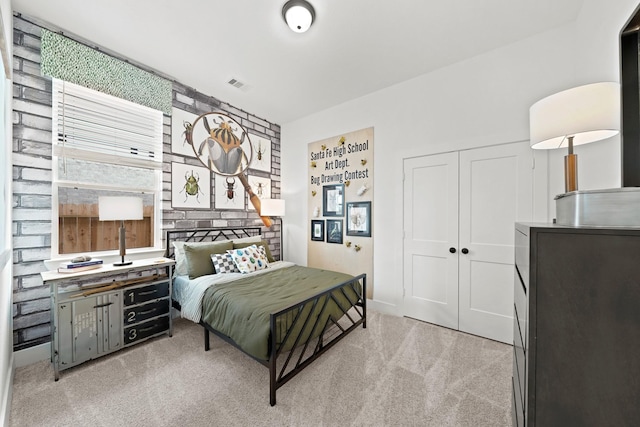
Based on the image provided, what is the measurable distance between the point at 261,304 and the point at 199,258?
1.24 meters

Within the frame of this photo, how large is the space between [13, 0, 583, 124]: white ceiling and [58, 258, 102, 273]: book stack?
213cm

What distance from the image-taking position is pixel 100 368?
81.7 inches

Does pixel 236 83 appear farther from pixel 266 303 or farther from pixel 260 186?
pixel 266 303

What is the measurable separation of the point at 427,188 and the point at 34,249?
3919 mm

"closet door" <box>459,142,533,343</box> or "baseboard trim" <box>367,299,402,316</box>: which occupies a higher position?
"closet door" <box>459,142,533,343</box>

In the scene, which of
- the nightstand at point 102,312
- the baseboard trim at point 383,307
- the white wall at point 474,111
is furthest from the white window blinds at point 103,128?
the baseboard trim at point 383,307

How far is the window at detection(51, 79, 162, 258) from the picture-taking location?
7.74 feet

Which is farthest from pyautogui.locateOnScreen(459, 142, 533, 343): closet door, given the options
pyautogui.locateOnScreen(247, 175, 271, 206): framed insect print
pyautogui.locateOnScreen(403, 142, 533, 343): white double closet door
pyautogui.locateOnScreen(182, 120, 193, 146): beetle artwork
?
pyautogui.locateOnScreen(182, 120, 193, 146): beetle artwork

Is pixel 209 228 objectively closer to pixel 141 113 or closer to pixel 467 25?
pixel 141 113

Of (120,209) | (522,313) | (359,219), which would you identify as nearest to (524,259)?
(522,313)

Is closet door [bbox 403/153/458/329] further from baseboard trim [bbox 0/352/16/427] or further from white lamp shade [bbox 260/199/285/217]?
baseboard trim [bbox 0/352/16/427]

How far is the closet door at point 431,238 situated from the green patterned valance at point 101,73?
312 centimetres

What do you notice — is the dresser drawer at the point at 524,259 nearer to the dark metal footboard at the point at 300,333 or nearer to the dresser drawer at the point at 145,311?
the dark metal footboard at the point at 300,333

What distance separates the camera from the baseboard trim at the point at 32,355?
2.06 meters
